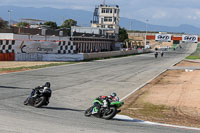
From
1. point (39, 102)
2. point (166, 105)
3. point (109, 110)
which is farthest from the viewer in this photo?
point (166, 105)

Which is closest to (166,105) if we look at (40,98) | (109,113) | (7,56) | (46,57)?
(109,113)

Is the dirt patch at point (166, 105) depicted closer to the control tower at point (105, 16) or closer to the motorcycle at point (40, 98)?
the motorcycle at point (40, 98)

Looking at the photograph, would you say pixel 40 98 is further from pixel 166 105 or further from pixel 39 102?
pixel 166 105

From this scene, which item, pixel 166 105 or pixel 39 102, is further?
pixel 166 105

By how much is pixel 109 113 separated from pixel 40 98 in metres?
2.91

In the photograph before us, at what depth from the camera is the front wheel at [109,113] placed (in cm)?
1199

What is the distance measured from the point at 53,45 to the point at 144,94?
25176 mm

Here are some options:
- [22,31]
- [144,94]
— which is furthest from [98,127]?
[22,31]

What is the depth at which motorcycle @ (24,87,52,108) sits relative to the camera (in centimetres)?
1353

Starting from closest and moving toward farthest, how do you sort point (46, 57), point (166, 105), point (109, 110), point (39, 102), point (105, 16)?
point (109, 110)
point (39, 102)
point (166, 105)
point (46, 57)
point (105, 16)

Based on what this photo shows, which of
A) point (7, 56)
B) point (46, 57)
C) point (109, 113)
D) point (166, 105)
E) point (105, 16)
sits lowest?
point (166, 105)

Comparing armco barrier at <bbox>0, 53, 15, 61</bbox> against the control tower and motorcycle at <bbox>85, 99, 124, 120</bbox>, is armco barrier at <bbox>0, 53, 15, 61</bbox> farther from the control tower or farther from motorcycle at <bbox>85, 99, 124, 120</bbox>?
the control tower

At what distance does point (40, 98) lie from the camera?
538 inches

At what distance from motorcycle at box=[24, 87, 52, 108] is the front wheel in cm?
250
